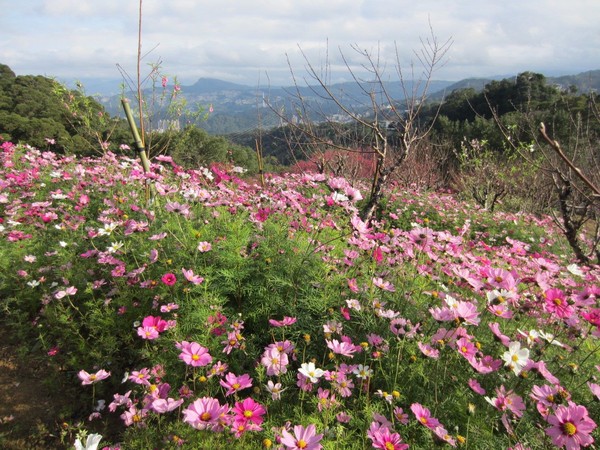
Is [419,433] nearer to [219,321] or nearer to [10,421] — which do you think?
[219,321]

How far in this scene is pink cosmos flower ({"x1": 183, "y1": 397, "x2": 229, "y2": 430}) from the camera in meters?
1.29

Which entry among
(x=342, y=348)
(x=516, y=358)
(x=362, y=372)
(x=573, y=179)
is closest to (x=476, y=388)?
(x=516, y=358)

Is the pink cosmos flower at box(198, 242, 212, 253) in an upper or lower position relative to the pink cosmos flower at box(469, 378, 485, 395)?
upper

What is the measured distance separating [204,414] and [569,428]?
4.22 feet

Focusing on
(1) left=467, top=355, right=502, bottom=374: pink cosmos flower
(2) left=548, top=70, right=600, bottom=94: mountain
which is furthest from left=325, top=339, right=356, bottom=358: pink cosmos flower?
(2) left=548, top=70, right=600, bottom=94: mountain

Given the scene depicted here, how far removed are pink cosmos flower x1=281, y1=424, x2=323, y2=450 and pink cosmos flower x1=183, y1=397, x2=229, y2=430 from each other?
25 centimetres

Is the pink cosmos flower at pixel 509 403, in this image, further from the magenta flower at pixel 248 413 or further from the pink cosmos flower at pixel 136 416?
the pink cosmos flower at pixel 136 416

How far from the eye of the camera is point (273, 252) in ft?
7.97

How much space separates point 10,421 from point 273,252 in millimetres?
1837

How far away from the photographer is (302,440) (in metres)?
1.28

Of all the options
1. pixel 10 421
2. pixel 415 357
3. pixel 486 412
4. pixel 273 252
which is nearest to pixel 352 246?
pixel 273 252

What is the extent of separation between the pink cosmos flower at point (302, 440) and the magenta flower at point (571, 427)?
821 millimetres

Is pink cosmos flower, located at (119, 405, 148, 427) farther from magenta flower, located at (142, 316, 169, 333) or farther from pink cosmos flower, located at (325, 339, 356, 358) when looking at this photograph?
pink cosmos flower, located at (325, 339, 356, 358)

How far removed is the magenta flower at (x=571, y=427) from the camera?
1.23 meters
